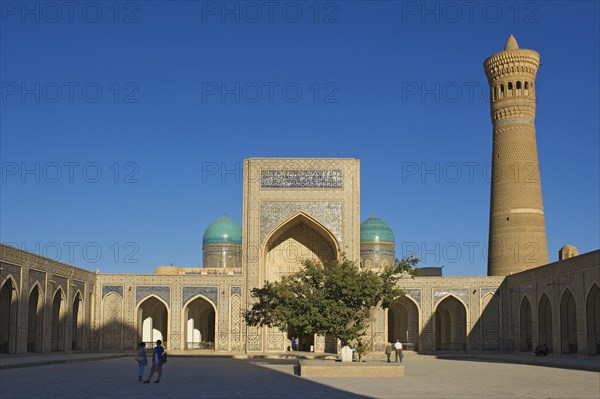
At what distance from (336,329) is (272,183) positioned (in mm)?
10701

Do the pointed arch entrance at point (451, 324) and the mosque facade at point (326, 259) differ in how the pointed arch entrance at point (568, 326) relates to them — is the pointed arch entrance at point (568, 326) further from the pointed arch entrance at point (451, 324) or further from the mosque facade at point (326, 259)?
the pointed arch entrance at point (451, 324)

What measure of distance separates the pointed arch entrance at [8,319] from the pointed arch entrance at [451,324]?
15.2 m

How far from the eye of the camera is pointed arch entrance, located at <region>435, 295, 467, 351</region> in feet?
98.4

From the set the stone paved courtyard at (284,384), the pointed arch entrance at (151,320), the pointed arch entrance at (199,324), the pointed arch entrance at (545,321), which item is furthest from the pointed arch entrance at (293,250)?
the stone paved courtyard at (284,384)

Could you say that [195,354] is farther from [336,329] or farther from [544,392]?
[544,392]

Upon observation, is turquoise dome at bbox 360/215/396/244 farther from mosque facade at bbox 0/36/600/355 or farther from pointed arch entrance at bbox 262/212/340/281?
pointed arch entrance at bbox 262/212/340/281

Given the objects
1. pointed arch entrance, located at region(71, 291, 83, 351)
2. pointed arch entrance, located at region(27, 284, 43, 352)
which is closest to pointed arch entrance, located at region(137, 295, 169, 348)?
pointed arch entrance, located at region(71, 291, 83, 351)

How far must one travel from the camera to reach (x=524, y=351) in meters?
26.7

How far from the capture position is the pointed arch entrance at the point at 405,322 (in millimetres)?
30250

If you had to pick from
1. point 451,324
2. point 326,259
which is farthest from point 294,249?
point 451,324

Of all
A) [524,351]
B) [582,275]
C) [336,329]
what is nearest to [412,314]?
[524,351]

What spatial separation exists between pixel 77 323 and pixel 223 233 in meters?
11.9

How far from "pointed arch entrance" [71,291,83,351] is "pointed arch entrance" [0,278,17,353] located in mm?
5361

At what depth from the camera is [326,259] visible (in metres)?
29.0
